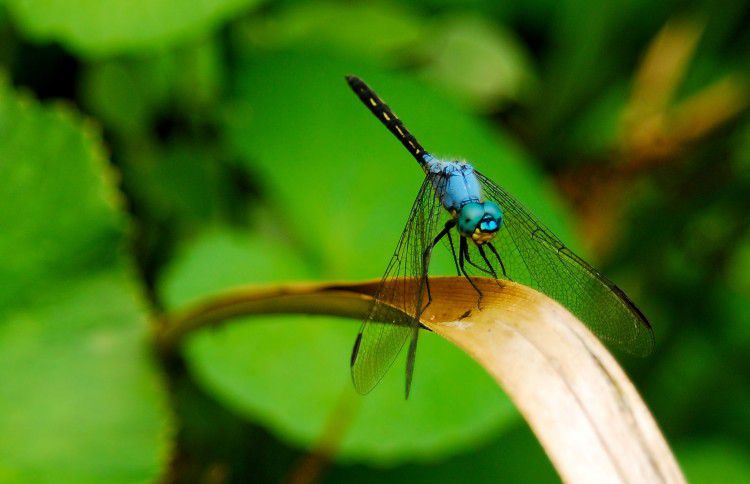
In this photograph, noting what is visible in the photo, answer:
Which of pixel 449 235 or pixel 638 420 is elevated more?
pixel 638 420

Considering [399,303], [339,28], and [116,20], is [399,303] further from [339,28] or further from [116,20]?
[339,28]

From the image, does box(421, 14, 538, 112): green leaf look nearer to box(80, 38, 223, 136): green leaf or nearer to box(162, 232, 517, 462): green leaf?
box(80, 38, 223, 136): green leaf

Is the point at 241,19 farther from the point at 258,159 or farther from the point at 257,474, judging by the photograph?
the point at 257,474

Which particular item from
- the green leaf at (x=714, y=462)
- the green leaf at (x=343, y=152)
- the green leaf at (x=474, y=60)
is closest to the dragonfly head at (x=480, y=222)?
the green leaf at (x=343, y=152)

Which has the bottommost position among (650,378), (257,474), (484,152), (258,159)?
(257,474)

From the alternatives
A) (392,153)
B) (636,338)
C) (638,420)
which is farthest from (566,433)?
(392,153)

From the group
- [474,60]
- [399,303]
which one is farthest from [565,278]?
[474,60]

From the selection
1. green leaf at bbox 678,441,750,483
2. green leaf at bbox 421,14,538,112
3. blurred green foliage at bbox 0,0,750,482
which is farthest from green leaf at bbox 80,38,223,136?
green leaf at bbox 678,441,750,483
